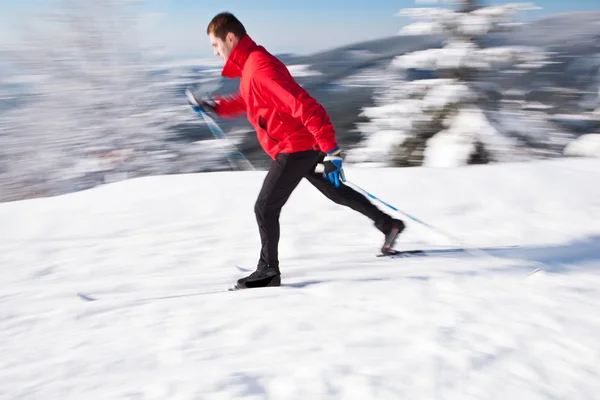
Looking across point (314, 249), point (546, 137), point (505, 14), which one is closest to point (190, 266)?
point (314, 249)

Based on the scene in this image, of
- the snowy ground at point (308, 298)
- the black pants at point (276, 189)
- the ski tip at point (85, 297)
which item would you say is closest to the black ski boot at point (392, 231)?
the snowy ground at point (308, 298)

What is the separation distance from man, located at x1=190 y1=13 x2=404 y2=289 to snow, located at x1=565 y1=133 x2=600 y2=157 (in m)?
13.1

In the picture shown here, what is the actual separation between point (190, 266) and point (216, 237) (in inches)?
21.3

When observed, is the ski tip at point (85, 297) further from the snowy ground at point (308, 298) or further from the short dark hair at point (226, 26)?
the short dark hair at point (226, 26)

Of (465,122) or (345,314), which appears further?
(465,122)

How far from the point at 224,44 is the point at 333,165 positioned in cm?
81

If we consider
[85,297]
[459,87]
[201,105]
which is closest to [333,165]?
[201,105]

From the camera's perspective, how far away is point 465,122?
11.1 meters

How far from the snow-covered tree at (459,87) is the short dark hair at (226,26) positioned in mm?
8731

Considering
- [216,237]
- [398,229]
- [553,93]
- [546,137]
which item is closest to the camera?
[398,229]

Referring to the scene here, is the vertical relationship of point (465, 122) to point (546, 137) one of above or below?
above

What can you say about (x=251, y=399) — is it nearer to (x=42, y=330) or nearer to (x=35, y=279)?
(x=42, y=330)

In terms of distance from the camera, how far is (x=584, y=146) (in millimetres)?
14398

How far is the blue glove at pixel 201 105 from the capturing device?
10.8 ft
